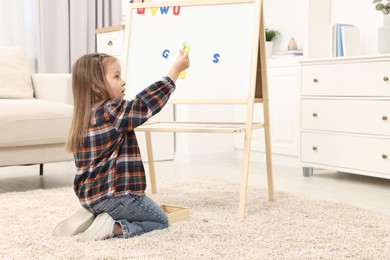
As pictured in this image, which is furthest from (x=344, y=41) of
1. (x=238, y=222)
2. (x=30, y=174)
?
(x=30, y=174)

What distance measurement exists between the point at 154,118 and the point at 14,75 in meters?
0.97

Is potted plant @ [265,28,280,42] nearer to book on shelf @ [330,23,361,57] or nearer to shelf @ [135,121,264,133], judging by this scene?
book on shelf @ [330,23,361,57]

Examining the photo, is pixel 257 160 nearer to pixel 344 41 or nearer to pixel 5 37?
→ pixel 344 41

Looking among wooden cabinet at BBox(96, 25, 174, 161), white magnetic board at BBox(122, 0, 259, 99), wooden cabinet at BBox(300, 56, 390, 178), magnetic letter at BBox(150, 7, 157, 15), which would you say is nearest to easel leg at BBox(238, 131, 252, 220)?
white magnetic board at BBox(122, 0, 259, 99)

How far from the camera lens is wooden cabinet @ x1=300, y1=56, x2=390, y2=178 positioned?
2.94 m

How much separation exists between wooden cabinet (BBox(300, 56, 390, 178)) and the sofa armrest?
4.37 ft

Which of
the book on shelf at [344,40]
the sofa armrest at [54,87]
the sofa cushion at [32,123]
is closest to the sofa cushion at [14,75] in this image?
the sofa armrest at [54,87]

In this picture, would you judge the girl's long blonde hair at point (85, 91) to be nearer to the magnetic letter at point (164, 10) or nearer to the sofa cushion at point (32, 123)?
the magnetic letter at point (164, 10)

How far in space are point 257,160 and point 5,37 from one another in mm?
2063

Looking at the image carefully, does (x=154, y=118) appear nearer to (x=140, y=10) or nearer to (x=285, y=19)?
(x=285, y=19)

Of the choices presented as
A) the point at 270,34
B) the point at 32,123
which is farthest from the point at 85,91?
the point at 270,34

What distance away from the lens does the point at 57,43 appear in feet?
14.5

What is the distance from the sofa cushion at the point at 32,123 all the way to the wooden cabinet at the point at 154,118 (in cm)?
103

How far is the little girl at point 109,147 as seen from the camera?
189cm
